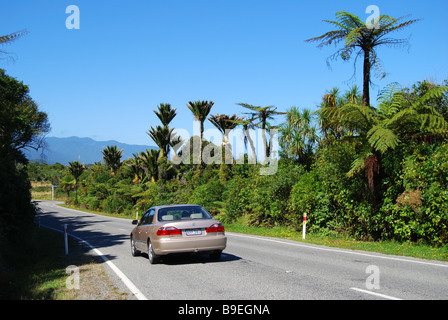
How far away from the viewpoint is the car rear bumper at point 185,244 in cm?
998

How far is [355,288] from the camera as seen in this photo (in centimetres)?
718

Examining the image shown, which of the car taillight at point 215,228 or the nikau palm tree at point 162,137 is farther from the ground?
the nikau palm tree at point 162,137

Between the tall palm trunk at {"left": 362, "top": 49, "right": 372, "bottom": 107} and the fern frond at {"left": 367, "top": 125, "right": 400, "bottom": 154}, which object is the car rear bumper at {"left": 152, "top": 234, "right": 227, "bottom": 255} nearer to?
the fern frond at {"left": 367, "top": 125, "right": 400, "bottom": 154}

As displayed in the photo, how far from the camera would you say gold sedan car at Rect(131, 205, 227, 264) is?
32.9ft

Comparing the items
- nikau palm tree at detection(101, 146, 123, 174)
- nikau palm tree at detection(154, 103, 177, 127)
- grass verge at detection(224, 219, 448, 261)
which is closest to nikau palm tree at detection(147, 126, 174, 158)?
nikau palm tree at detection(154, 103, 177, 127)

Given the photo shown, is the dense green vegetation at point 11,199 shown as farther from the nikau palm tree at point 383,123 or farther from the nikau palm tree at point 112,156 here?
Answer: the nikau palm tree at point 112,156

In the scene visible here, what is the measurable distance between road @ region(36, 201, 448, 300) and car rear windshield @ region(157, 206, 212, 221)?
1185 millimetres

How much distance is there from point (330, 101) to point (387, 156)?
9.26 meters

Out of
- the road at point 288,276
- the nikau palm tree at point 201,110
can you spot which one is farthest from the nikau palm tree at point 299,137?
the nikau palm tree at point 201,110

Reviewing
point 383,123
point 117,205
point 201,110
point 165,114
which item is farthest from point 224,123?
point 383,123

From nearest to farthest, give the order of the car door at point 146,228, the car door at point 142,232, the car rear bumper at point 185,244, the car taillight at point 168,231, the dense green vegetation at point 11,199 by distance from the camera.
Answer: the car rear bumper at point 185,244
the car taillight at point 168,231
the car door at point 146,228
the car door at point 142,232
the dense green vegetation at point 11,199
